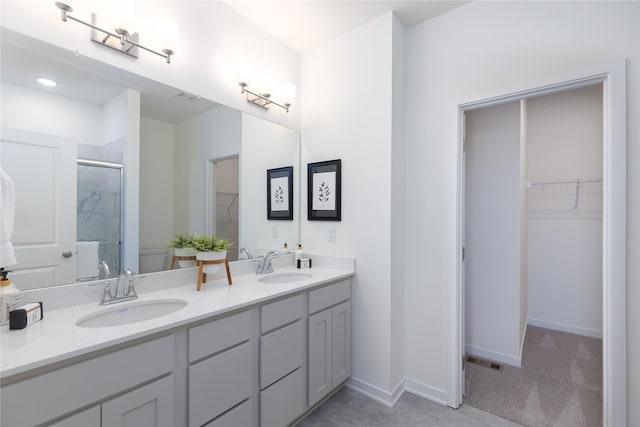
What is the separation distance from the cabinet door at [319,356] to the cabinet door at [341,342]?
0.05 meters

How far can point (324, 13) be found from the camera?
2062 mm

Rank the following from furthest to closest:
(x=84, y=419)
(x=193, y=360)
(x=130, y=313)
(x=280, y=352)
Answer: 1. (x=280, y=352)
2. (x=130, y=313)
3. (x=193, y=360)
4. (x=84, y=419)

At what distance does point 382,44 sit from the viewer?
6.83 feet

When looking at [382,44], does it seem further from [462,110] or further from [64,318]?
[64,318]

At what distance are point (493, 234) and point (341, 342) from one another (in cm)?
164

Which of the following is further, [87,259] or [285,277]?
[285,277]

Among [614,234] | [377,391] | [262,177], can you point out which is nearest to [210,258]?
[262,177]

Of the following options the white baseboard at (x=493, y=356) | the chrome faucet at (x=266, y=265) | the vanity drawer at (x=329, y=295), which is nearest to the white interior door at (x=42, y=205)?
the chrome faucet at (x=266, y=265)

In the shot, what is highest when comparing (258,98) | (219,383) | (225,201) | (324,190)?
(258,98)

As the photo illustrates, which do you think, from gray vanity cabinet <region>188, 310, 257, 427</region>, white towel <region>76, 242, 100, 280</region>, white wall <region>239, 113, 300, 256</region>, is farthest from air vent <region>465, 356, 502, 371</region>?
white towel <region>76, 242, 100, 280</region>

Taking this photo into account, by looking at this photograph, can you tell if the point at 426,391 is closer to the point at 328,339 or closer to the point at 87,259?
the point at 328,339

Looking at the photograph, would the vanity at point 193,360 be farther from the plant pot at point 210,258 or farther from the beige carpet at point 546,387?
the beige carpet at point 546,387

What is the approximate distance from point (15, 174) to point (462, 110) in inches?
94.7

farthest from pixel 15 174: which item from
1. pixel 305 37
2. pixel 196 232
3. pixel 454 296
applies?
pixel 454 296
